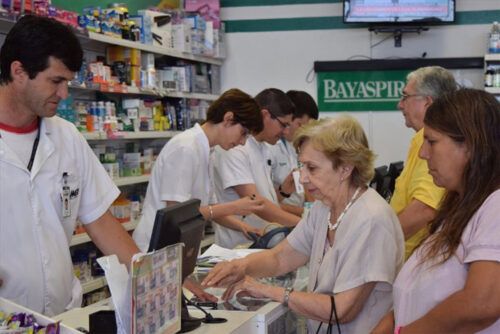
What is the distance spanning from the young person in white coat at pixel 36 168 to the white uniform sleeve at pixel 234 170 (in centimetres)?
192

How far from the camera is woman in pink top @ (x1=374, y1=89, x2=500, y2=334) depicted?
2133mm

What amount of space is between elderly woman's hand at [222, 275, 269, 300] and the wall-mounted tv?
17.1 ft

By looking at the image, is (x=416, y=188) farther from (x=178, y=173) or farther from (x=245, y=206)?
(x=178, y=173)

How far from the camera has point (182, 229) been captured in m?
2.48

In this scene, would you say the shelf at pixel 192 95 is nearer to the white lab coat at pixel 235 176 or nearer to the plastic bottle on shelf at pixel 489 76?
the white lab coat at pixel 235 176

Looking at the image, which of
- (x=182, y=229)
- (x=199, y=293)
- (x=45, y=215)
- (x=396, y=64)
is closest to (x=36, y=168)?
(x=45, y=215)

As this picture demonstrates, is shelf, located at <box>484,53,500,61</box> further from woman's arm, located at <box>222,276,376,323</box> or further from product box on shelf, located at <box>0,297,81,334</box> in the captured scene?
product box on shelf, located at <box>0,297,81,334</box>

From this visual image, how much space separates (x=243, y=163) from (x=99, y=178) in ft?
5.92

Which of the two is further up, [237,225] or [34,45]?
[34,45]

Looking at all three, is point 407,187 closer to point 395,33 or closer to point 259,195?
point 259,195

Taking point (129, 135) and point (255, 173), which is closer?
point (255, 173)

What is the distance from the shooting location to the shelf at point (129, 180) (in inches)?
235

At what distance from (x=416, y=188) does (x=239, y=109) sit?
110cm

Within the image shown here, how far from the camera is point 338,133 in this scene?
2990 millimetres
